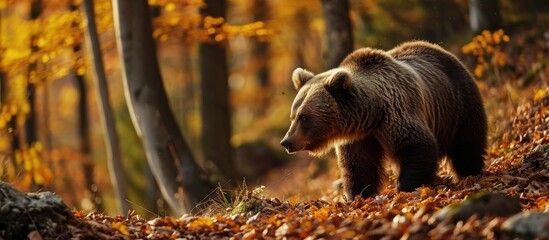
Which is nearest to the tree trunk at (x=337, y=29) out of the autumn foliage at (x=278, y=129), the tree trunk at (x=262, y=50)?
the autumn foliage at (x=278, y=129)

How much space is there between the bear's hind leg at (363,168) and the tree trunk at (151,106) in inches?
151

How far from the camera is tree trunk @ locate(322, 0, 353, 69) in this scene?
11.9 m

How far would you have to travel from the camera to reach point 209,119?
15836mm

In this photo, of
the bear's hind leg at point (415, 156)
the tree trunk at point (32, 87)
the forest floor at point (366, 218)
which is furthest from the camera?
the tree trunk at point (32, 87)

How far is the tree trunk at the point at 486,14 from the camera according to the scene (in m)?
14.5

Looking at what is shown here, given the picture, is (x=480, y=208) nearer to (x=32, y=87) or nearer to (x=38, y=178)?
(x=38, y=178)

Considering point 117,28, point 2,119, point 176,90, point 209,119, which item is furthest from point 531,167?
point 176,90

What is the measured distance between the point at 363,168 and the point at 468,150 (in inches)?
54.9

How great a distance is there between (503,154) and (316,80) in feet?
10.3

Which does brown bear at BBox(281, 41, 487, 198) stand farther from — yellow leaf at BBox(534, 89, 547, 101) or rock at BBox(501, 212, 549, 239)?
rock at BBox(501, 212, 549, 239)

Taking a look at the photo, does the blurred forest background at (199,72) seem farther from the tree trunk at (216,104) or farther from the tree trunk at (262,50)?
the tree trunk at (262,50)

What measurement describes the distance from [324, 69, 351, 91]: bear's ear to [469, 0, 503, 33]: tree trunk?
7006mm

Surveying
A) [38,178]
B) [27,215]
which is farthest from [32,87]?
[27,215]

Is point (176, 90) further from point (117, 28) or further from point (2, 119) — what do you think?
point (117, 28)
